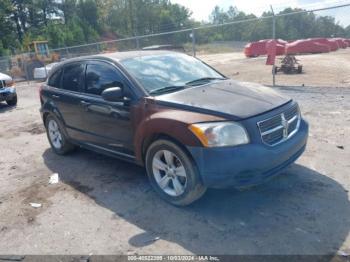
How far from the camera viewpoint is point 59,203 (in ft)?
14.3

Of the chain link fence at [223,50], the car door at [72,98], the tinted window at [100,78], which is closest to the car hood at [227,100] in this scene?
the tinted window at [100,78]

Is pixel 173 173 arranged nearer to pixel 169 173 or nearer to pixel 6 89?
pixel 169 173

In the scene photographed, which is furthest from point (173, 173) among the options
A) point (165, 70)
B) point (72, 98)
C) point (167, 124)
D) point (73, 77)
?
point (73, 77)

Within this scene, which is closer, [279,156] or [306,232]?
[306,232]

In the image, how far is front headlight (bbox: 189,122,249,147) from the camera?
338 cm

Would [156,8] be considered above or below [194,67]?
above

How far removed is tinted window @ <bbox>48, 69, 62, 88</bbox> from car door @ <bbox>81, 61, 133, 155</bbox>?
1.01 metres

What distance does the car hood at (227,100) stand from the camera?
354 centimetres

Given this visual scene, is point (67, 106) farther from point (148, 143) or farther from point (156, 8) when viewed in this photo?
point (156, 8)

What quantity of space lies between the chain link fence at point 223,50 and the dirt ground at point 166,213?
6.53 metres

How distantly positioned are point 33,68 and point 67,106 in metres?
23.0

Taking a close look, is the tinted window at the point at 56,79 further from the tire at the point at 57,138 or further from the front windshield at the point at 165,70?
the front windshield at the point at 165,70

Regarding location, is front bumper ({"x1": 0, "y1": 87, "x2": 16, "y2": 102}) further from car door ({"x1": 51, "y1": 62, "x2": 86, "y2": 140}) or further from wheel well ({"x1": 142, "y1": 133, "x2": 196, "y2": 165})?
wheel well ({"x1": 142, "y1": 133, "x2": 196, "y2": 165})

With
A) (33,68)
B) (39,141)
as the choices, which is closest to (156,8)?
(33,68)
